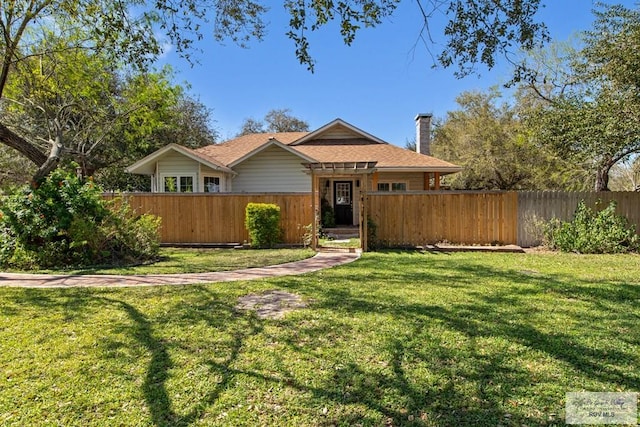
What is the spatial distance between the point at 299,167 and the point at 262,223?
471 centimetres

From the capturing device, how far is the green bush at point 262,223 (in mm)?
11781

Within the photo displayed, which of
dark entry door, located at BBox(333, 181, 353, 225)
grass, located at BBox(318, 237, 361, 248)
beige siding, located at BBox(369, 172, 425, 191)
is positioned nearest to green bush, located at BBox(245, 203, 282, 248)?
grass, located at BBox(318, 237, 361, 248)

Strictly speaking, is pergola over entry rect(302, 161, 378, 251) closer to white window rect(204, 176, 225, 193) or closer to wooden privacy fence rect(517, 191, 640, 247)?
wooden privacy fence rect(517, 191, 640, 247)

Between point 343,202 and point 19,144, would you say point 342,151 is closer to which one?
point 343,202

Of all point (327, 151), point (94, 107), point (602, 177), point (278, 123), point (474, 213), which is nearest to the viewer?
point (474, 213)

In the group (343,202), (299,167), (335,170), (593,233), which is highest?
(299,167)

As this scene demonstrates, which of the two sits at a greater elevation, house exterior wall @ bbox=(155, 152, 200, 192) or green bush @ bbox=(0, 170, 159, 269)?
house exterior wall @ bbox=(155, 152, 200, 192)

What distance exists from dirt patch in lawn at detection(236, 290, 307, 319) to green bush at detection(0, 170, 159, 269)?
5040mm

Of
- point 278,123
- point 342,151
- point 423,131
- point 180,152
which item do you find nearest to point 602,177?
point 423,131

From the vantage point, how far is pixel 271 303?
5457 mm

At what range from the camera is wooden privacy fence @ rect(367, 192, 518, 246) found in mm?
11562

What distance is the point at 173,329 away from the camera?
4398 mm

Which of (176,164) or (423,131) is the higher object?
(423,131)

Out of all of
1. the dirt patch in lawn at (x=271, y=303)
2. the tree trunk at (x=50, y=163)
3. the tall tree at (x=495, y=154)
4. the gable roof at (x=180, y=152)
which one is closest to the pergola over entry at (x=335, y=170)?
the gable roof at (x=180, y=152)
